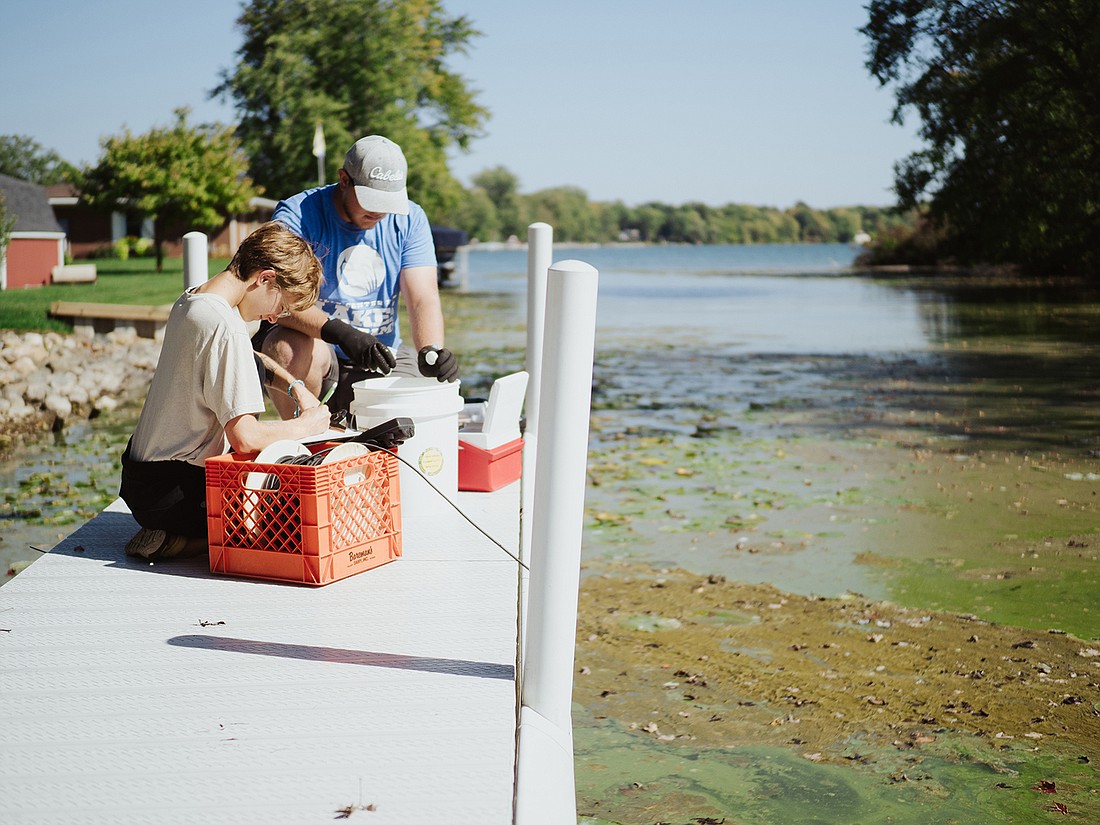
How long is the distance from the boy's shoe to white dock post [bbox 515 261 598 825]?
1.63m

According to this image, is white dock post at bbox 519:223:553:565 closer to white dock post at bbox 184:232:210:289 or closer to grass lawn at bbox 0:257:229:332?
white dock post at bbox 184:232:210:289

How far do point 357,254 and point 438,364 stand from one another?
1016mm

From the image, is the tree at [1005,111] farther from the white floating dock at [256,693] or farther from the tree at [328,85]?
the tree at [328,85]

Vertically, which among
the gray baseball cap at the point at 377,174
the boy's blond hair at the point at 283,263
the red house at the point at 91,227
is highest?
the red house at the point at 91,227

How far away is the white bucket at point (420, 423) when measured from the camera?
4.21 meters

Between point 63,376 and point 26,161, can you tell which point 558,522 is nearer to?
point 63,376

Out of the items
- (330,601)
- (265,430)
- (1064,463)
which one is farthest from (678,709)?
(1064,463)

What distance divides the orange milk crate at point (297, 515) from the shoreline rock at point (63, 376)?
7.64m

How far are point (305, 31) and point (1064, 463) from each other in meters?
46.1

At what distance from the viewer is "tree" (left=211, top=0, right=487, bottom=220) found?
4653 centimetres

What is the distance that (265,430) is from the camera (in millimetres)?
3645

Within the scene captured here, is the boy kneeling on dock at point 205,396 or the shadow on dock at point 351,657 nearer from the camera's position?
the shadow on dock at point 351,657

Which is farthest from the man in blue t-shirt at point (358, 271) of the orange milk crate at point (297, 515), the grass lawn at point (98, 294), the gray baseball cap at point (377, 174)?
the grass lawn at point (98, 294)

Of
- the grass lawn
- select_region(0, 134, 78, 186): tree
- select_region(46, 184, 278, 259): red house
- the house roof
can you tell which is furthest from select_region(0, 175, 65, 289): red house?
select_region(0, 134, 78, 186): tree
